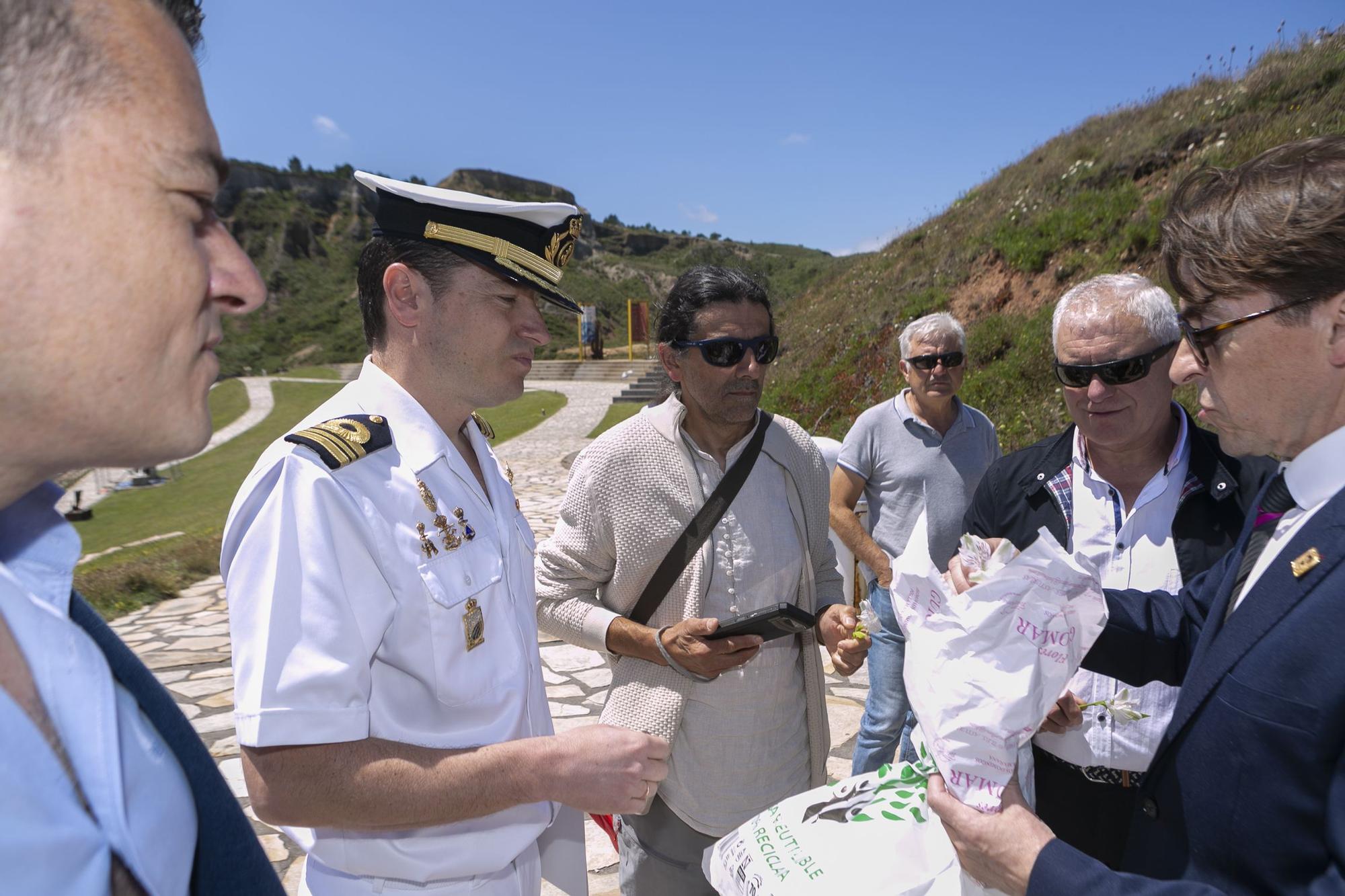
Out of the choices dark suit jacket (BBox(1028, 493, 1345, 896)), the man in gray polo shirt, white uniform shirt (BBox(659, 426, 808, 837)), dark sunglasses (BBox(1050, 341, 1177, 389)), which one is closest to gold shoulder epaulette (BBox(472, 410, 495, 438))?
white uniform shirt (BBox(659, 426, 808, 837))

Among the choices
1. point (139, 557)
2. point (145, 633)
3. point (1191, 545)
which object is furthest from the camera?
point (139, 557)

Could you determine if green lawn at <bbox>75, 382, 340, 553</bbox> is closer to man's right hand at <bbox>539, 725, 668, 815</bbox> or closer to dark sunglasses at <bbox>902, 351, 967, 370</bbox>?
dark sunglasses at <bbox>902, 351, 967, 370</bbox>

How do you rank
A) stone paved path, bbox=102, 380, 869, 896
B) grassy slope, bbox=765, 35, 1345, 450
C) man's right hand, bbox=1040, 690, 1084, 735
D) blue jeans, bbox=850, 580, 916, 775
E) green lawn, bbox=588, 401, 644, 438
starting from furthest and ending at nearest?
green lawn, bbox=588, 401, 644, 438 < grassy slope, bbox=765, 35, 1345, 450 < stone paved path, bbox=102, 380, 869, 896 < blue jeans, bbox=850, 580, 916, 775 < man's right hand, bbox=1040, 690, 1084, 735

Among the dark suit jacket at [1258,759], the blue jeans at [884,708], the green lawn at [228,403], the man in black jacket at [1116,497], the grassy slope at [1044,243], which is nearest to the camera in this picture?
the dark suit jacket at [1258,759]

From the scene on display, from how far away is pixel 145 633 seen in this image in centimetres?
681

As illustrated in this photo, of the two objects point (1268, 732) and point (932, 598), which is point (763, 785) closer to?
point (932, 598)

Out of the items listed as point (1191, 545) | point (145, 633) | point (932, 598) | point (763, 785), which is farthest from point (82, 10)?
point (145, 633)

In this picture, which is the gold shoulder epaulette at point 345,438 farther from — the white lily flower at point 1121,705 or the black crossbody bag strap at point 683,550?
the white lily flower at point 1121,705

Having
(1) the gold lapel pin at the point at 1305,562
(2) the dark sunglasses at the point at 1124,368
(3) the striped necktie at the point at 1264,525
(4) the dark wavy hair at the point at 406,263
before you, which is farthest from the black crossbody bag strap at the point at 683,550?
(1) the gold lapel pin at the point at 1305,562

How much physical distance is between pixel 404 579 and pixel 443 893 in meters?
0.62

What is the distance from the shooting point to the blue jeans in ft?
11.7

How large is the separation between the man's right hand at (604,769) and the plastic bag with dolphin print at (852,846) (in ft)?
0.78

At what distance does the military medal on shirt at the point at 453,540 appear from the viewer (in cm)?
153

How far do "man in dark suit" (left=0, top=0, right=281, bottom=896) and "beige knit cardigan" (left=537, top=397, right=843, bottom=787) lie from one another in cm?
154
